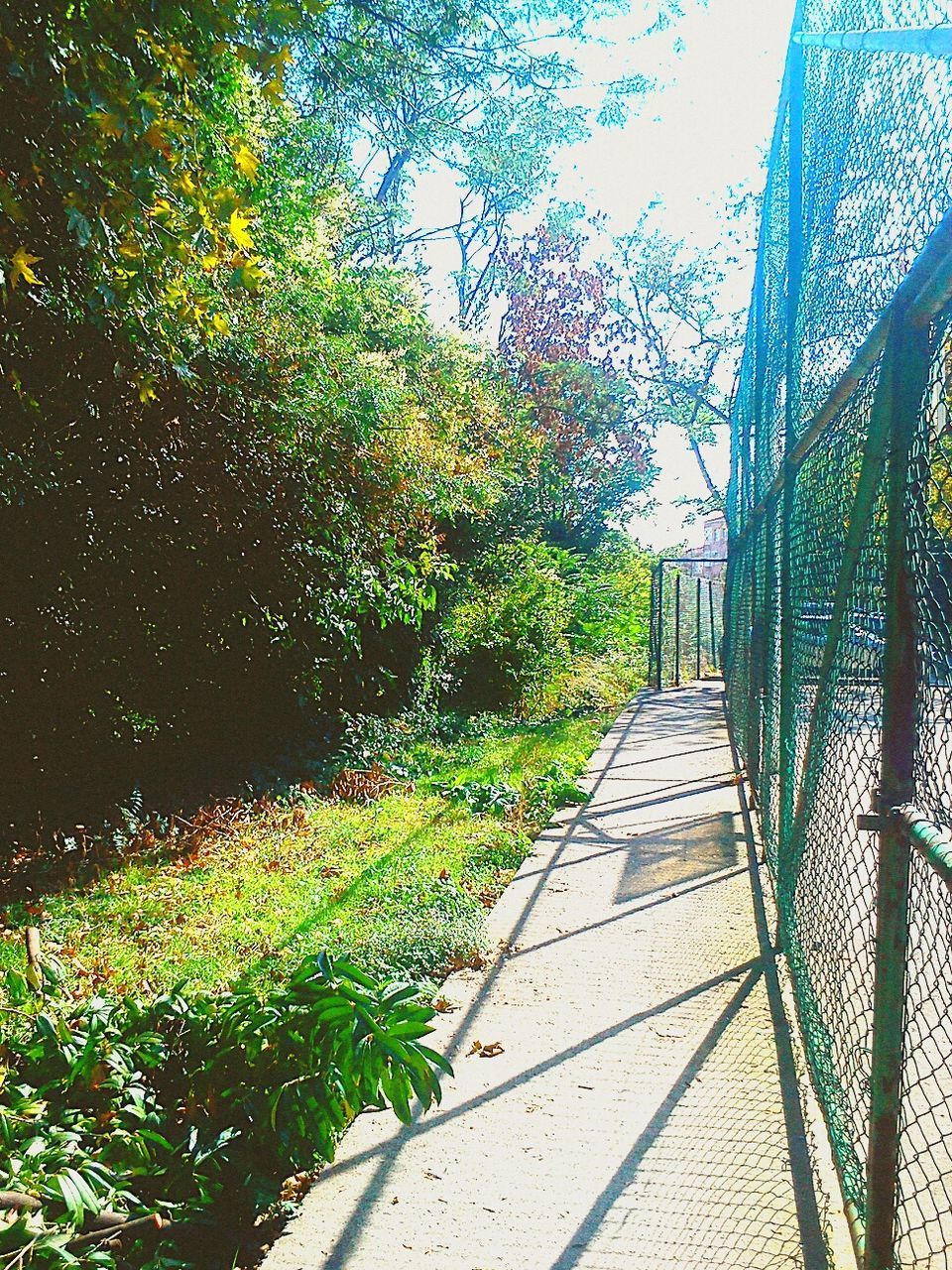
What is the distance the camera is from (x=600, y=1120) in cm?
295

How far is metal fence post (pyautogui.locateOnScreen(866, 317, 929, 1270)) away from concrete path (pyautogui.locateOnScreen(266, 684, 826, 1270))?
0.61 metres

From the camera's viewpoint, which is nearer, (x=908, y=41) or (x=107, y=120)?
(x=908, y=41)

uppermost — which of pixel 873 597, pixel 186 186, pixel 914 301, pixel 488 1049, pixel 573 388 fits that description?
pixel 573 388

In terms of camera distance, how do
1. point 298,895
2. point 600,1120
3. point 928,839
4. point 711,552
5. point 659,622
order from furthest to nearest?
point 711,552
point 659,622
point 298,895
point 600,1120
point 928,839

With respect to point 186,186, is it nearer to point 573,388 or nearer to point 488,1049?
point 488,1049

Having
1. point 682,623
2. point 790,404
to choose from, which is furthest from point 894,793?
point 682,623

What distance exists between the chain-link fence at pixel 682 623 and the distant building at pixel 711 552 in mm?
229

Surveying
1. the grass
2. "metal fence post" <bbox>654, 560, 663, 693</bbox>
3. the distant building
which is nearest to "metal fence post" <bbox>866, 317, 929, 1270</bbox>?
the grass

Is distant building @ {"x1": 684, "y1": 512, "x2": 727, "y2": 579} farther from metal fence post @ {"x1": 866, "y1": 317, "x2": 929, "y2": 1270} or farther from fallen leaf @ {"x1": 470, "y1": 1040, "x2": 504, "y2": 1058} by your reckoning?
metal fence post @ {"x1": 866, "y1": 317, "x2": 929, "y2": 1270}

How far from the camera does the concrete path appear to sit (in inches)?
94.0

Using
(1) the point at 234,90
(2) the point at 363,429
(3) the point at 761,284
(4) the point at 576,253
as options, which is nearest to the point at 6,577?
(2) the point at 363,429

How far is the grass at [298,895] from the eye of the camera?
4.45 m

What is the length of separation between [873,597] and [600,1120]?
71.7 inches

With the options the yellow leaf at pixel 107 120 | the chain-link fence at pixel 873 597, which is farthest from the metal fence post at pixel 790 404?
the yellow leaf at pixel 107 120
